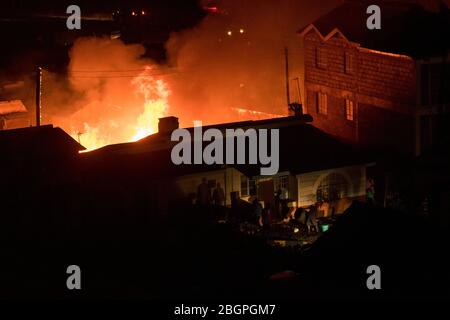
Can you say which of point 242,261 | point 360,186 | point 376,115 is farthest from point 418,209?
point 376,115

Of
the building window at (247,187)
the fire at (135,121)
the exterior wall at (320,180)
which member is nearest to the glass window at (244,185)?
the building window at (247,187)

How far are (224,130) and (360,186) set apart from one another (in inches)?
184

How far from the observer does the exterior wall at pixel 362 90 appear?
30984 millimetres

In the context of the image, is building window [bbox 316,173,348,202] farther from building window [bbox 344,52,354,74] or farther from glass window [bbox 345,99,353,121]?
building window [bbox 344,52,354,74]

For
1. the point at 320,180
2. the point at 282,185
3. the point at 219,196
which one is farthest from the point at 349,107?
the point at 219,196

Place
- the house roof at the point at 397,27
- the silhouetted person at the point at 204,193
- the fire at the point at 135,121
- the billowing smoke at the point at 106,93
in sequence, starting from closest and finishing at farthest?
the silhouetted person at the point at 204,193, the house roof at the point at 397,27, the fire at the point at 135,121, the billowing smoke at the point at 106,93

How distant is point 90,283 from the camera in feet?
67.9

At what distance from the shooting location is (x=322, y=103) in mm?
35000

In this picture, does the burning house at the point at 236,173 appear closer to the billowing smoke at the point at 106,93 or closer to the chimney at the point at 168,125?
the chimney at the point at 168,125

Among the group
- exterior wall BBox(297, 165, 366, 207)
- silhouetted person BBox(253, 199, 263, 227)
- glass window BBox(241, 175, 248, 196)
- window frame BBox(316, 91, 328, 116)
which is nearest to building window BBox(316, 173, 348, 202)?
exterior wall BBox(297, 165, 366, 207)

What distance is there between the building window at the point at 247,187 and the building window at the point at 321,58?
10250 millimetres

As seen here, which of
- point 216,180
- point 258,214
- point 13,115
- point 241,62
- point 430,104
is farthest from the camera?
point 241,62

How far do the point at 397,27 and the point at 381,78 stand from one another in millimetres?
2273

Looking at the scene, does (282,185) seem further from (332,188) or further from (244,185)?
(332,188)
